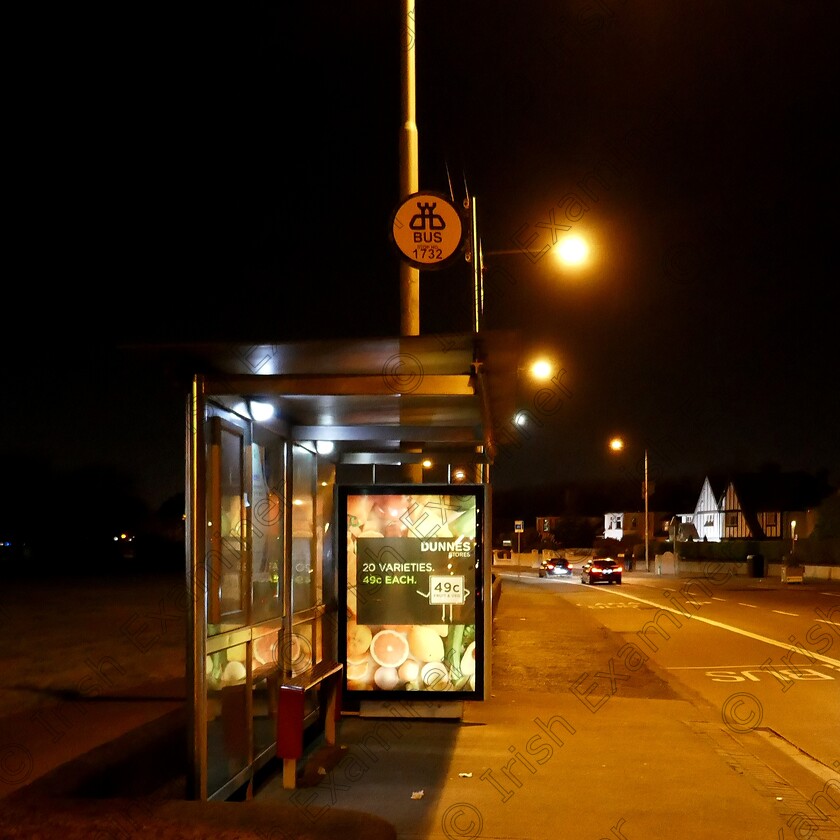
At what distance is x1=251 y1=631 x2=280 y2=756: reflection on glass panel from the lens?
7.24m

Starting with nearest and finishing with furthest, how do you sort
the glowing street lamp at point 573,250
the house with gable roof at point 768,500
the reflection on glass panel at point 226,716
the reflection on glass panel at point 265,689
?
the reflection on glass panel at point 226,716 → the reflection on glass panel at point 265,689 → the glowing street lamp at point 573,250 → the house with gable roof at point 768,500

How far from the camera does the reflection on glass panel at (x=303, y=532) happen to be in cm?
875

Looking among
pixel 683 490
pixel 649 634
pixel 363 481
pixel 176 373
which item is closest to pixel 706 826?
pixel 176 373

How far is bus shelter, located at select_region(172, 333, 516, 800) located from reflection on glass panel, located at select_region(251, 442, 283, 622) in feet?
0.06

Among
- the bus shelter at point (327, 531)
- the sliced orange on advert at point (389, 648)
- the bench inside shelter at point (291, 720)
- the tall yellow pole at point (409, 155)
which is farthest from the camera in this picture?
the sliced orange on advert at point (389, 648)

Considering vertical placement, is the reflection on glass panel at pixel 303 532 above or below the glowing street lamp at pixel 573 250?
below

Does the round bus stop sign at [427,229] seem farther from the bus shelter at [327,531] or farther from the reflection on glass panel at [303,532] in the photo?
the reflection on glass panel at [303,532]

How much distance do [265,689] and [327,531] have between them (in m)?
2.67

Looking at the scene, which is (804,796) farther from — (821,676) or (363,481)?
(821,676)

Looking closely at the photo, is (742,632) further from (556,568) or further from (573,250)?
(556,568)

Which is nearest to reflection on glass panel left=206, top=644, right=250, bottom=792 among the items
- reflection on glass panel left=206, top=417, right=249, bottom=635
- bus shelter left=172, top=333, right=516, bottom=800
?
bus shelter left=172, top=333, right=516, bottom=800

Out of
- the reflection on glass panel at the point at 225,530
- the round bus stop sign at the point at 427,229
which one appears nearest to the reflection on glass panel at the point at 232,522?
the reflection on glass panel at the point at 225,530

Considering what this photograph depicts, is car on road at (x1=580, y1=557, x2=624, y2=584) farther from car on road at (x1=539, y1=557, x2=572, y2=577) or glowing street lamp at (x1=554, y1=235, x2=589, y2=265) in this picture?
glowing street lamp at (x1=554, y1=235, x2=589, y2=265)

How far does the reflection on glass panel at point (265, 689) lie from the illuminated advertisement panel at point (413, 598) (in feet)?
5.15
